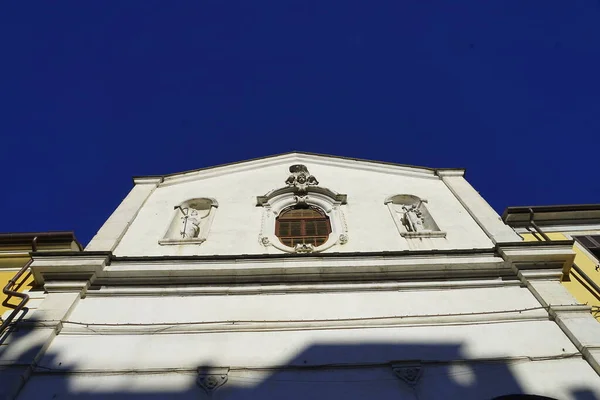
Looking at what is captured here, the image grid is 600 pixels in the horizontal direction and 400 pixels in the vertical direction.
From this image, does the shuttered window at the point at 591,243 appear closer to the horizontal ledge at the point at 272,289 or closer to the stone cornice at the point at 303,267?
the stone cornice at the point at 303,267

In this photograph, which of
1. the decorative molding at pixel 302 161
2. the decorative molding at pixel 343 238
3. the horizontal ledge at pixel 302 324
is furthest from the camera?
the decorative molding at pixel 302 161

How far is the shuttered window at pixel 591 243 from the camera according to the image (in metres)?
9.83

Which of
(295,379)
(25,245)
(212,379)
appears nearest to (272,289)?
(295,379)

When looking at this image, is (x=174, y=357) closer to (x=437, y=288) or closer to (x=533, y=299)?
(x=437, y=288)

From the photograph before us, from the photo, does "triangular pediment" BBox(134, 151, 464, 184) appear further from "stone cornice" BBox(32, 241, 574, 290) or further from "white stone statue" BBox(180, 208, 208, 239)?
"stone cornice" BBox(32, 241, 574, 290)

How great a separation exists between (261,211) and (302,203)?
1.09 metres

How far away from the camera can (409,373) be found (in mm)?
6195

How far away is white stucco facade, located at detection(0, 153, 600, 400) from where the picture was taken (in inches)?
241

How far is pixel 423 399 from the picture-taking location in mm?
5898

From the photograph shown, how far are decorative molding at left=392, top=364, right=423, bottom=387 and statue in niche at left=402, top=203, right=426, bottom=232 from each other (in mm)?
3970

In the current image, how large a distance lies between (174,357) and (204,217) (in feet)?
15.2

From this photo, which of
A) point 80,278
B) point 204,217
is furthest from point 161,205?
point 80,278

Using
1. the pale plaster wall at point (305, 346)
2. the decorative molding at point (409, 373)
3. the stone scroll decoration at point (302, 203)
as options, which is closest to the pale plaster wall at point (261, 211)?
the stone scroll decoration at point (302, 203)

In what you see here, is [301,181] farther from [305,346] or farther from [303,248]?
[305,346]
